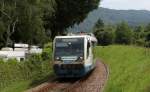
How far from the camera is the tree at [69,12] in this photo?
79375 millimetres

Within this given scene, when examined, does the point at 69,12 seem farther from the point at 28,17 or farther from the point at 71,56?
the point at 71,56

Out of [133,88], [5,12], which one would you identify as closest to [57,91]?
[133,88]

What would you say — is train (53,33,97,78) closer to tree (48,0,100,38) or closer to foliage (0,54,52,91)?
foliage (0,54,52,91)

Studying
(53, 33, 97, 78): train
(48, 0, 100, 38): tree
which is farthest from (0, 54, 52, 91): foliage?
(48, 0, 100, 38): tree

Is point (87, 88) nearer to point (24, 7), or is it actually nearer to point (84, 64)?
point (84, 64)

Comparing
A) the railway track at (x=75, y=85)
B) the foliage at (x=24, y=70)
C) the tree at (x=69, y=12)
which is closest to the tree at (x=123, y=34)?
the tree at (x=69, y=12)

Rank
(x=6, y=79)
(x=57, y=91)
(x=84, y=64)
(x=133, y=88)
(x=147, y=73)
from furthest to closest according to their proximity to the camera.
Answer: (x=6, y=79), (x=84, y=64), (x=57, y=91), (x=147, y=73), (x=133, y=88)

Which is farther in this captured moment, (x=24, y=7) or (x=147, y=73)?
(x=24, y=7)

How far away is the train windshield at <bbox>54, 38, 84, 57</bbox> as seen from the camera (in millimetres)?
31172

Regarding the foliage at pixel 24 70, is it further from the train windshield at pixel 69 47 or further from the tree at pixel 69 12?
the tree at pixel 69 12

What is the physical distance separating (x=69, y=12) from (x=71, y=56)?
49.1m

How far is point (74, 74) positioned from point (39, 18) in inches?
1210

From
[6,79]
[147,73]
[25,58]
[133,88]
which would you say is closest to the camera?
[133,88]

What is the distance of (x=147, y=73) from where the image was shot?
23.1 metres
